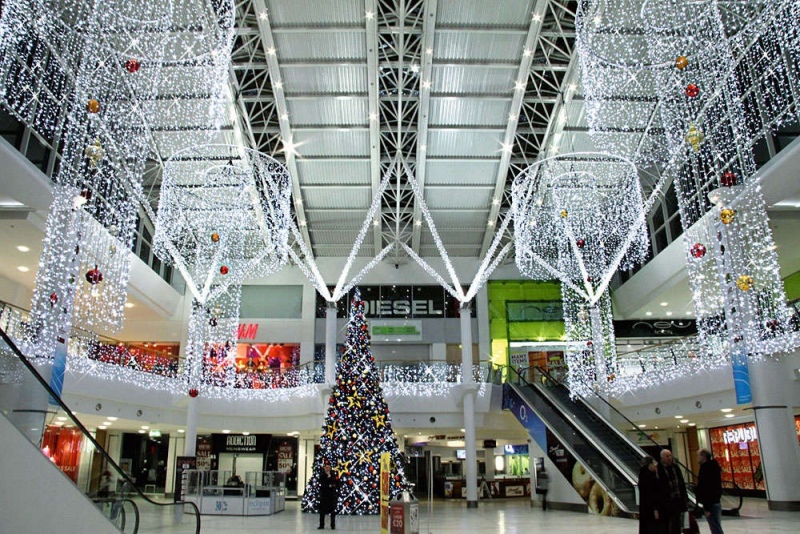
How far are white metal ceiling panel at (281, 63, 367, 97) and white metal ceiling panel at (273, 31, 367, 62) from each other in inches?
12.7

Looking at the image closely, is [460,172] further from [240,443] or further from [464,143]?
[240,443]

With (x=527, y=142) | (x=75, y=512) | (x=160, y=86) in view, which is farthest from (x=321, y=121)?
(x=75, y=512)

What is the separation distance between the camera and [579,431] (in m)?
15.7

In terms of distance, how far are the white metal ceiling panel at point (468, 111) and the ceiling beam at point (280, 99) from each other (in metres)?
5.08

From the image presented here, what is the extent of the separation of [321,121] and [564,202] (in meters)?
8.96

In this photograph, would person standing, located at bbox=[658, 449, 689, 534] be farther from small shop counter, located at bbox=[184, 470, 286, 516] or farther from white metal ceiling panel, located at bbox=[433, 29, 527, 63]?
white metal ceiling panel, located at bbox=[433, 29, 527, 63]

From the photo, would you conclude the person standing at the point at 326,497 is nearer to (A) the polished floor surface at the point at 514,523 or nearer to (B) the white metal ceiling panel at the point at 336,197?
(A) the polished floor surface at the point at 514,523

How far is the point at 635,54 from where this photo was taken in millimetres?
17453

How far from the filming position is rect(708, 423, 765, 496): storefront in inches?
821

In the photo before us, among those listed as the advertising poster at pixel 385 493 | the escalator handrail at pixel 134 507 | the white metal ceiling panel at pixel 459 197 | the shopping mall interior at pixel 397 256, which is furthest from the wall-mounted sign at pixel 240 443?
the escalator handrail at pixel 134 507

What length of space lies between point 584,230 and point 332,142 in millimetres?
9688

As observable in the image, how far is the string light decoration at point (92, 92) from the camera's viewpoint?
11273 millimetres

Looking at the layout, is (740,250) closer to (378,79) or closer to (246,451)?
(378,79)

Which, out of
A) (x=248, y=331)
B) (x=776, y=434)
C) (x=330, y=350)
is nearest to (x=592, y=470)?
(x=776, y=434)
